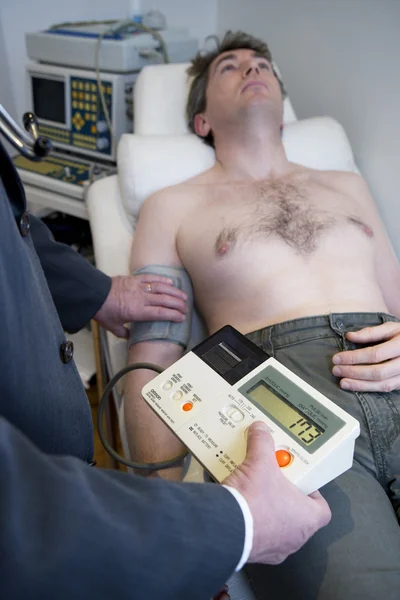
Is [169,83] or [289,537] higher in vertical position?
[169,83]

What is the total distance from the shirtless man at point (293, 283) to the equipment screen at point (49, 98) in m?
0.50

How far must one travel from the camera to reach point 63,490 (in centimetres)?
41

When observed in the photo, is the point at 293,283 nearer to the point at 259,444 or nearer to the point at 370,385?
the point at 370,385

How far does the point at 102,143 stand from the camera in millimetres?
1562

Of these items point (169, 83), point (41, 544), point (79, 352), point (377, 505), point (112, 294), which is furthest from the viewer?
point (79, 352)

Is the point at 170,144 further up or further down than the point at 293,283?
further up

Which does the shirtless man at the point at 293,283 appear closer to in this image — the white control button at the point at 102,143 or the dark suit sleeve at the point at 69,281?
the dark suit sleeve at the point at 69,281

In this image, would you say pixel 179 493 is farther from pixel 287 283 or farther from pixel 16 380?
pixel 287 283

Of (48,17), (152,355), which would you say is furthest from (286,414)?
(48,17)

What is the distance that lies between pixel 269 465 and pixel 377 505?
0.31m

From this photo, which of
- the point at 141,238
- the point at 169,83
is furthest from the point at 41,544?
the point at 169,83

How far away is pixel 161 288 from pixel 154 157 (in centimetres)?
49

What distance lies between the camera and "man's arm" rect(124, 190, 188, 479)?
0.87m

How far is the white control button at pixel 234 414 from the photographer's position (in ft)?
2.05
